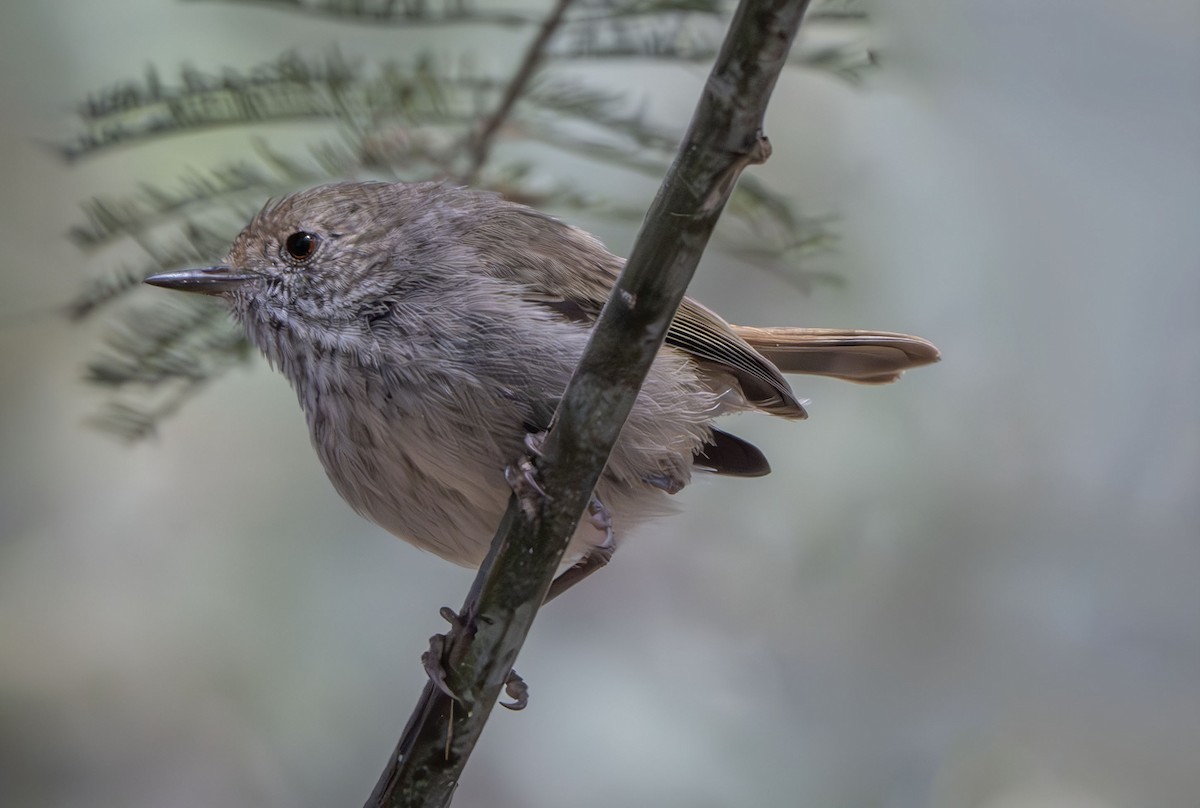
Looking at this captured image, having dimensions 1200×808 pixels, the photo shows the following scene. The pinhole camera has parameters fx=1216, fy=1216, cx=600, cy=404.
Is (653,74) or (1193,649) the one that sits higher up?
(653,74)

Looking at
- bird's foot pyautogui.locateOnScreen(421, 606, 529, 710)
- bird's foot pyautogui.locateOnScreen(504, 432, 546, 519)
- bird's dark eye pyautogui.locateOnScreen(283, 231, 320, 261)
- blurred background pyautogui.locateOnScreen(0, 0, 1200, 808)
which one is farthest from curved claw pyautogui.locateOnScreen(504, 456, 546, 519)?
blurred background pyautogui.locateOnScreen(0, 0, 1200, 808)

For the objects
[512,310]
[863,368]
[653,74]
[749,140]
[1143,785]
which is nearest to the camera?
[749,140]

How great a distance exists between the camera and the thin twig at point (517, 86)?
2.91m

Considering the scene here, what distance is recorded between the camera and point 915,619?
4.95 meters

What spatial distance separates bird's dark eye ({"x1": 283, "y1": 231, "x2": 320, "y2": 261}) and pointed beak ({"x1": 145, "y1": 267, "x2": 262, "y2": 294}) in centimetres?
11

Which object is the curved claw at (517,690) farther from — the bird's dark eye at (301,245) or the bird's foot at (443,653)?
the bird's dark eye at (301,245)

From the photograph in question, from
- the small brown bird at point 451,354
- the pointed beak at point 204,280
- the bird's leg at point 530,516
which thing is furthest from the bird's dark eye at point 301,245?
the bird's leg at point 530,516

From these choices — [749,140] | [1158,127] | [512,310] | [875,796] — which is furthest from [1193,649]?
[749,140]

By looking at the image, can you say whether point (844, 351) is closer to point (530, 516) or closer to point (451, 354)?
point (451, 354)

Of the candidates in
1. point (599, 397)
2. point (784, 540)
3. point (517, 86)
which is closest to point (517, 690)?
point (599, 397)

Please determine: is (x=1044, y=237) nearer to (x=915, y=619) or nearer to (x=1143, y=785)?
(x=915, y=619)

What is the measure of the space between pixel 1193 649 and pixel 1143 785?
1.92ft

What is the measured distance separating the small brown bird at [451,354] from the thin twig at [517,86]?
0.47 ft

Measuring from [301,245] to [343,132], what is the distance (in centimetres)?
31
